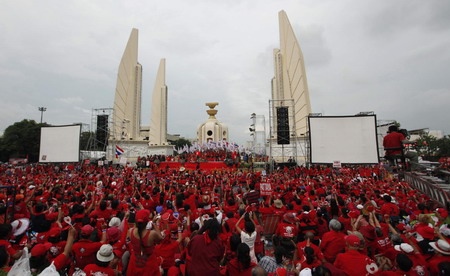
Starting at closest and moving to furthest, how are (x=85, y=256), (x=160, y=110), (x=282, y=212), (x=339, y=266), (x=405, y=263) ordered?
1. (x=405, y=263)
2. (x=339, y=266)
3. (x=85, y=256)
4. (x=282, y=212)
5. (x=160, y=110)

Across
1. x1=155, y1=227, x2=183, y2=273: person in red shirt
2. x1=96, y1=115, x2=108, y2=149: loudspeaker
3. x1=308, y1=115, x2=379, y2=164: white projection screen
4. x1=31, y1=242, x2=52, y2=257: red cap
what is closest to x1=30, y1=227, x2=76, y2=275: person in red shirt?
x1=31, y1=242, x2=52, y2=257: red cap

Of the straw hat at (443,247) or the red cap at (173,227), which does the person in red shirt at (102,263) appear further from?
the straw hat at (443,247)

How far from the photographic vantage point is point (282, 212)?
5.12m

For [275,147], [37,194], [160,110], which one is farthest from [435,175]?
[160,110]

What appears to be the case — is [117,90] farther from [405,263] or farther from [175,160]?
[405,263]

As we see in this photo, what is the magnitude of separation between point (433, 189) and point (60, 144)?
25916 mm

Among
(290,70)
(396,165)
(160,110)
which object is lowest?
(396,165)

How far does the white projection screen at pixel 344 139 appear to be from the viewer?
1591 cm

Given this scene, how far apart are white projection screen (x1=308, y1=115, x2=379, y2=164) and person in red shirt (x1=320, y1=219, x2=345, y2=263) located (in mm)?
13965

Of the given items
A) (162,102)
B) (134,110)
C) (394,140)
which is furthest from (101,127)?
(394,140)

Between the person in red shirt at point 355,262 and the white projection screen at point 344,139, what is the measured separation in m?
14.6

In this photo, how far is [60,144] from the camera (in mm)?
21938

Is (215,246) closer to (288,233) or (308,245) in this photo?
(308,245)

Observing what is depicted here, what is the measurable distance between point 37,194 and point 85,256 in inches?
218
